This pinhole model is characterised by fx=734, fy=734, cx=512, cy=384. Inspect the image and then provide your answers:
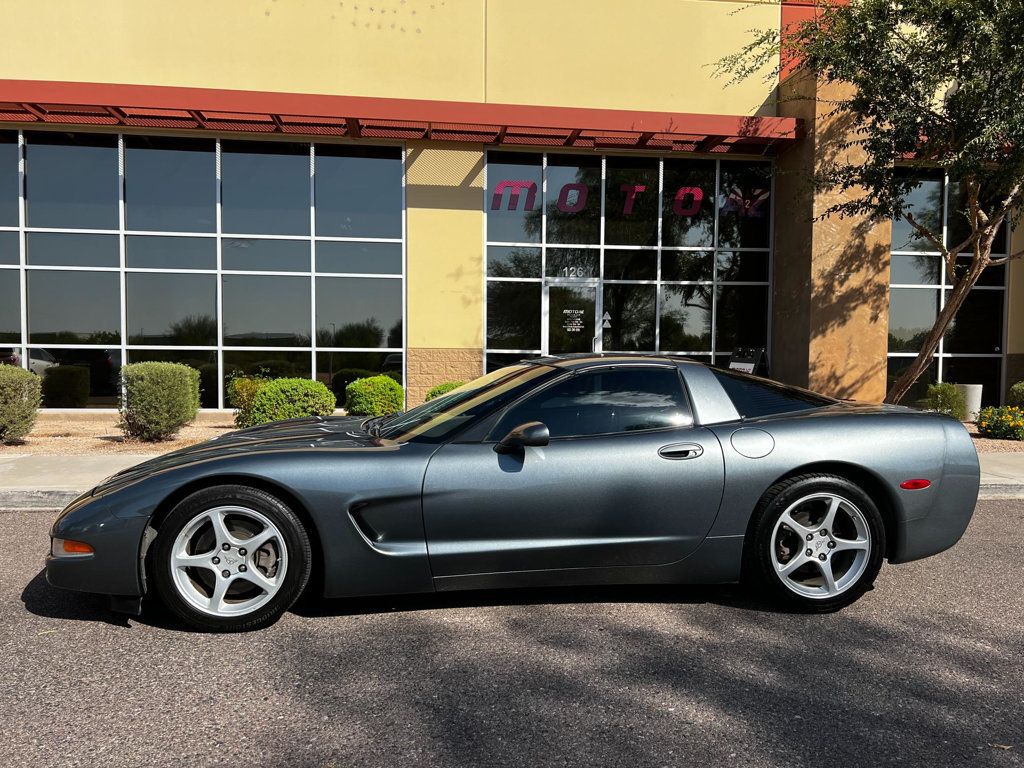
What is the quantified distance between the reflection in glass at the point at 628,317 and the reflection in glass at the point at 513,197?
5.83ft

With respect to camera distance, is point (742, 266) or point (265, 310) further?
point (742, 266)

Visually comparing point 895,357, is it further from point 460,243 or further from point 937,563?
point 937,563

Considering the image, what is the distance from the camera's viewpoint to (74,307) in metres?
12.4

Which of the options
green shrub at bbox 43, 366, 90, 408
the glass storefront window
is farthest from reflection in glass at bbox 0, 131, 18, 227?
the glass storefront window

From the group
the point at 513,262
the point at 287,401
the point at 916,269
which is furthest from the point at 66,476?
the point at 916,269

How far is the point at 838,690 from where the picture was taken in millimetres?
3045

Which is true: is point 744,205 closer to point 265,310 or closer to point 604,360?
point 265,310

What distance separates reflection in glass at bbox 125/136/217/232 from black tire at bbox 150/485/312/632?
10375 millimetres

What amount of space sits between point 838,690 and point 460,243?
10.8 m

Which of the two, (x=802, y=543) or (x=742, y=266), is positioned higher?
(x=742, y=266)

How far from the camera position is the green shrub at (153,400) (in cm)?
945

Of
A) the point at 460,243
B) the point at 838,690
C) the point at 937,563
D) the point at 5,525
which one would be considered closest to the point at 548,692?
the point at 838,690

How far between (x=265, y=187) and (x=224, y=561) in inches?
414

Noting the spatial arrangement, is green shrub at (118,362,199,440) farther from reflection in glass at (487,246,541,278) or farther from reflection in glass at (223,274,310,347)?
reflection in glass at (487,246,541,278)
